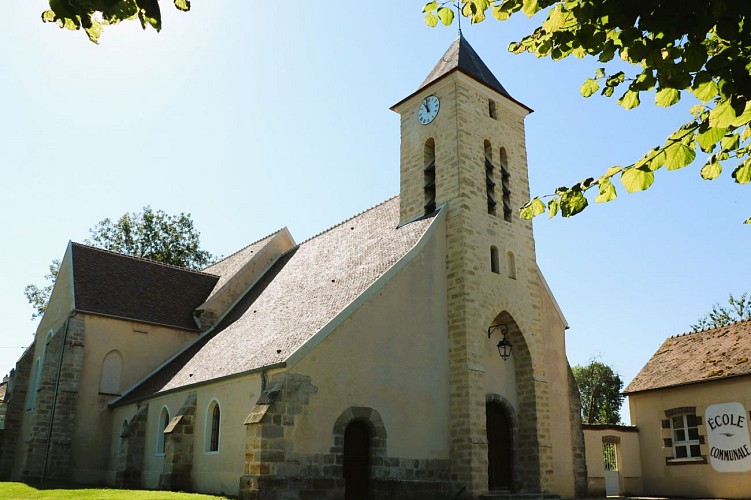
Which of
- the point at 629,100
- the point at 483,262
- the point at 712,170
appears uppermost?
the point at 483,262

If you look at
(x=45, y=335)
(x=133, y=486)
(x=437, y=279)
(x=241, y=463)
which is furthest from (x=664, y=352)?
(x=45, y=335)

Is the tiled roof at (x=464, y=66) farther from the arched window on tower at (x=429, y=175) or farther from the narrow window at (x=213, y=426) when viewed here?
the narrow window at (x=213, y=426)

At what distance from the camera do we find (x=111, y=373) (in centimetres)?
2325

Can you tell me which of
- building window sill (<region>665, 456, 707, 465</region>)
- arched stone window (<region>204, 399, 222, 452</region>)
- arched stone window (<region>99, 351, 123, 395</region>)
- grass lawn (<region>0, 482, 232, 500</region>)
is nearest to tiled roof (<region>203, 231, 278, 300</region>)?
arched stone window (<region>99, 351, 123, 395</region>)

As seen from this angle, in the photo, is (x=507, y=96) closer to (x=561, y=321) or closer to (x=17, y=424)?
(x=561, y=321)

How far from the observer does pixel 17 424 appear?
24.7 m

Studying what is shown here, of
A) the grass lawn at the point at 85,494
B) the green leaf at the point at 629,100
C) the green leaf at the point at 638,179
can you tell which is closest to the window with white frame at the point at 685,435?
the grass lawn at the point at 85,494

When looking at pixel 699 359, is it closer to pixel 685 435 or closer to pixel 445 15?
pixel 685 435

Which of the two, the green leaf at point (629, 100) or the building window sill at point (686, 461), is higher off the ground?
the green leaf at point (629, 100)

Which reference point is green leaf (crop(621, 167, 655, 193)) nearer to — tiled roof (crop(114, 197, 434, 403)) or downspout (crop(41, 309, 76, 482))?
tiled roof (crop(114, 197, 434, 403))

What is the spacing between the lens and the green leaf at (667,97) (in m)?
5.42

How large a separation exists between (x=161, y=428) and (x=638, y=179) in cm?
1755

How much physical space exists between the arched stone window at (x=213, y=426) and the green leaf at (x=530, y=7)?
13.6 metres

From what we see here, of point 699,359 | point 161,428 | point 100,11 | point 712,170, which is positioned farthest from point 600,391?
point 100,11
